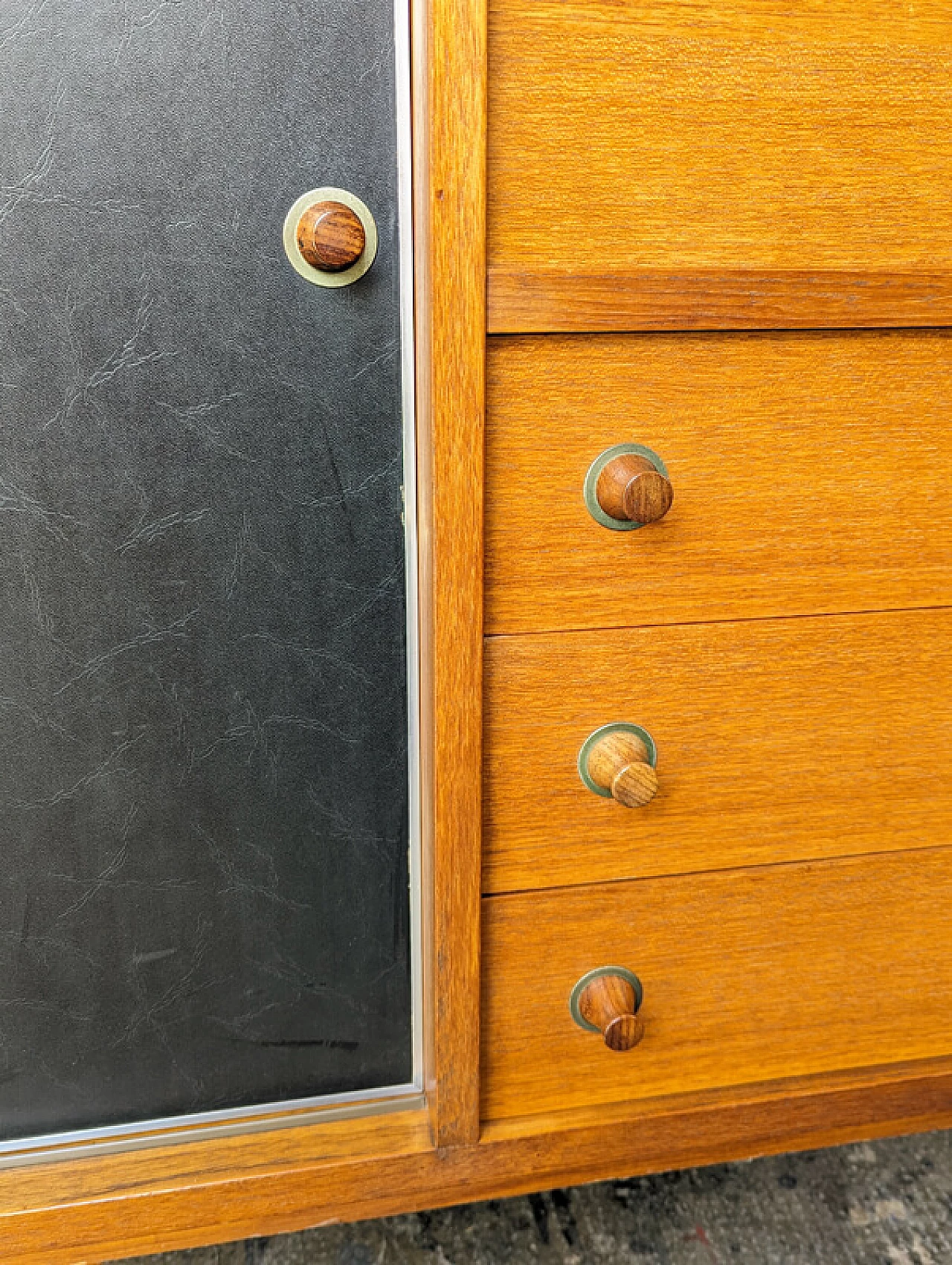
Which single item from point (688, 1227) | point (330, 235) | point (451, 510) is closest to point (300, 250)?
point (330, 235)

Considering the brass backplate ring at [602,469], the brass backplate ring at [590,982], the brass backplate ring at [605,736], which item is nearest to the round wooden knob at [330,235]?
the brass backplate ring at [602,469]

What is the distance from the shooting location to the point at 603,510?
446mm

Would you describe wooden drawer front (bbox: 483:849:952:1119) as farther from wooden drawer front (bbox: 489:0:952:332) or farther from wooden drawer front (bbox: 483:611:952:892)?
wooden drawer front (bbox: 489:0:952:332)

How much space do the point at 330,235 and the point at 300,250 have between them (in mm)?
19

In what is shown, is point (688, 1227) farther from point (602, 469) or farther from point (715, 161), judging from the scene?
point (715, 161)

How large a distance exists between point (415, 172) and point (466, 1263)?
2.12 ft

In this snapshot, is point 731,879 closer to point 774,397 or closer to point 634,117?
point 774,397

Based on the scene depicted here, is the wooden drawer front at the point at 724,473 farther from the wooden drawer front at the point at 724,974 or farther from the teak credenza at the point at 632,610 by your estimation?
the wooden drawer front at the point at 724,974

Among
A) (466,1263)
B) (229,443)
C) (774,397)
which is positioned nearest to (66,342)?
(229,443)

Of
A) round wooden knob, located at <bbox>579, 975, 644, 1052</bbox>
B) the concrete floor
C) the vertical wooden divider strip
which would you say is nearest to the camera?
the vertical wooden divider strip

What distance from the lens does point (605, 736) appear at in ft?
1.57

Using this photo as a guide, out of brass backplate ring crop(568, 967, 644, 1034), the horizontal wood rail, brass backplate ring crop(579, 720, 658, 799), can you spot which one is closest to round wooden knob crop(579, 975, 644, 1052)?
brass backplate ring crop(568, 967, 644, 1034)

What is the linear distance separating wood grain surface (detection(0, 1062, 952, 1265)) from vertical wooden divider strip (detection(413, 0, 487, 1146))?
0.12ft

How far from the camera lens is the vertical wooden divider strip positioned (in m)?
0.38
